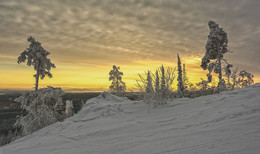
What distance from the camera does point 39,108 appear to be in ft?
29.5

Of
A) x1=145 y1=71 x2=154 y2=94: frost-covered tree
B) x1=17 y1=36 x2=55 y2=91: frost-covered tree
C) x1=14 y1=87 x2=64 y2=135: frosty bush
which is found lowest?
x1=14 y1=87 x2=64 y2=135: frosty bush

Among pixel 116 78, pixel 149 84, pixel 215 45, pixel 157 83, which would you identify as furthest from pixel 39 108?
pixel 116 78

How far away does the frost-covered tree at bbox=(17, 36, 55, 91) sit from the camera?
15156mm

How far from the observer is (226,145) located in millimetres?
2129

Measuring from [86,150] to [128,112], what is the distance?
2802 millimetres

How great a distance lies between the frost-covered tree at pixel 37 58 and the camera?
1516cm

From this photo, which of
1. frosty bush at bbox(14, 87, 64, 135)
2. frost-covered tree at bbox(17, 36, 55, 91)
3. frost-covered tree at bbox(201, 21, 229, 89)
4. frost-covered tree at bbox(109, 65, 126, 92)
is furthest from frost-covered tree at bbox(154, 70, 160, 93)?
frost-covered tree at bbox(109, 65, 126, 92)

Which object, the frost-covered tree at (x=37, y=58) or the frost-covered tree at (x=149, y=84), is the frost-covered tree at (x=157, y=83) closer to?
the frost-covered tree at (x=149, y=84)

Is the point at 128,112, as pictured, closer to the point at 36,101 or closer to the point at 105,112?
the point at 105,112

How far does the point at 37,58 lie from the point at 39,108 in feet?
25.7

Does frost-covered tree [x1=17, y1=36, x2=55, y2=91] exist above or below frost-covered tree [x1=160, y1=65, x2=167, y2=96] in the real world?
above

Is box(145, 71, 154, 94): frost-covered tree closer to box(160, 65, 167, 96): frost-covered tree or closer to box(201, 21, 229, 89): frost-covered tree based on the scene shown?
box(160, 65, 167, 96): frost-covered tree

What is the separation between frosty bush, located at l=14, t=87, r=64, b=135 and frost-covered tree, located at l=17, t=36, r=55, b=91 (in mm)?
6012

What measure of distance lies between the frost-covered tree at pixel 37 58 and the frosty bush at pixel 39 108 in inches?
237
